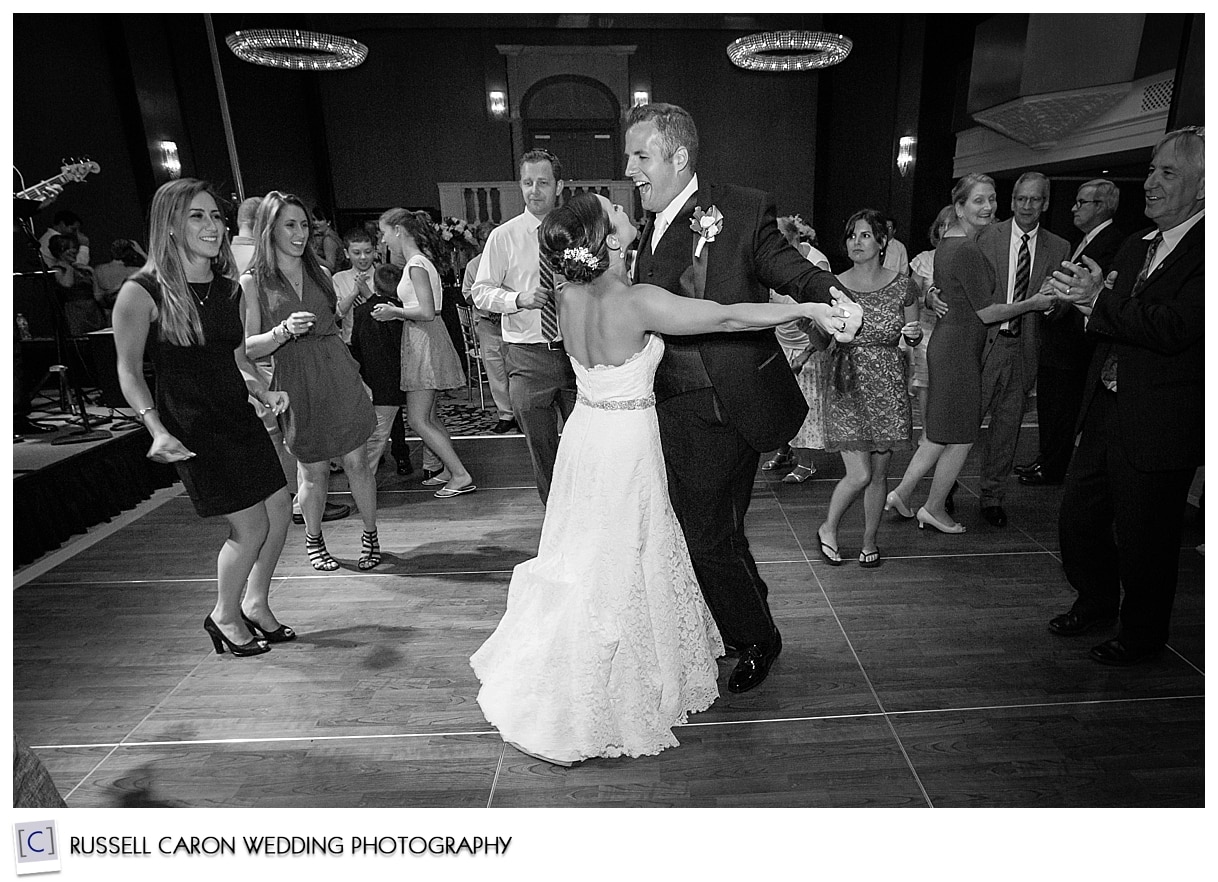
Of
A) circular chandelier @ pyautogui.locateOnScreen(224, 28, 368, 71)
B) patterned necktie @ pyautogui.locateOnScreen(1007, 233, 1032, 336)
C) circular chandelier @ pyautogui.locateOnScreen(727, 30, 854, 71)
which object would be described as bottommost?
A: patterned necktie @ pyautogui.locateOnScreen(1007, 233, 1032, 336)

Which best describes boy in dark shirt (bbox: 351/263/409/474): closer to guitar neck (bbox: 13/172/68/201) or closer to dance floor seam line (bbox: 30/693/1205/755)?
guitar neck (bbox: 13/172/68/201)

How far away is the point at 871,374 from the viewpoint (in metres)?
2.99

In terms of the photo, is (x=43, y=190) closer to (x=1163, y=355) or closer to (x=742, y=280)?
(x=742, y=280)

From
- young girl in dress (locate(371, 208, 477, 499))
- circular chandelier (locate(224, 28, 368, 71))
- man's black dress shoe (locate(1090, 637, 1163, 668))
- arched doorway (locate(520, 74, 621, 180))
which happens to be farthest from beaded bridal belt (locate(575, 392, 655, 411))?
circular chandelier (locate(224, 28, 368, 71))

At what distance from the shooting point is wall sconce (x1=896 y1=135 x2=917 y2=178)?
5.97m

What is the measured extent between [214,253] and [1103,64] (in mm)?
7202

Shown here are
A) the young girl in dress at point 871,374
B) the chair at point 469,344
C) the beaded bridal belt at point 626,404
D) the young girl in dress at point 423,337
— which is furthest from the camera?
the chair at point 469,344

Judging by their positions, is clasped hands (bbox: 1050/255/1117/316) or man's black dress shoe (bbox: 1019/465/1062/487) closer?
clasped hands (bbox: 1050/255/1117/316)

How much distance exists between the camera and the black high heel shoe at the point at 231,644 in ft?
8.14

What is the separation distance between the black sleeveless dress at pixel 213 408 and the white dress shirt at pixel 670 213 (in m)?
1.26

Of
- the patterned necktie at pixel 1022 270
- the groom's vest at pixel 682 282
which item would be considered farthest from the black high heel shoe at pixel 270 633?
the patterned necktie at pixel 1022 270

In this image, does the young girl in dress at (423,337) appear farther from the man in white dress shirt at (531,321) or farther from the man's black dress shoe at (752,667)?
the man's black dress shoe at (752,667)

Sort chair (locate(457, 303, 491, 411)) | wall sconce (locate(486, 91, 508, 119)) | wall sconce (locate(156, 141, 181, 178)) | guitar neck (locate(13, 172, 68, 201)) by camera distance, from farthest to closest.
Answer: chair (locate(457, 303, 491, 411)) < wall sconce (locate(486, 91, 508, 119)) < wall sconce (locate(156, 141, 181, 178)) < guitar neck (locate(13, 172, 68, 201))

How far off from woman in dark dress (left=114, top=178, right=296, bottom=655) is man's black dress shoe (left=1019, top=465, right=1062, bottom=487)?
3726mm
